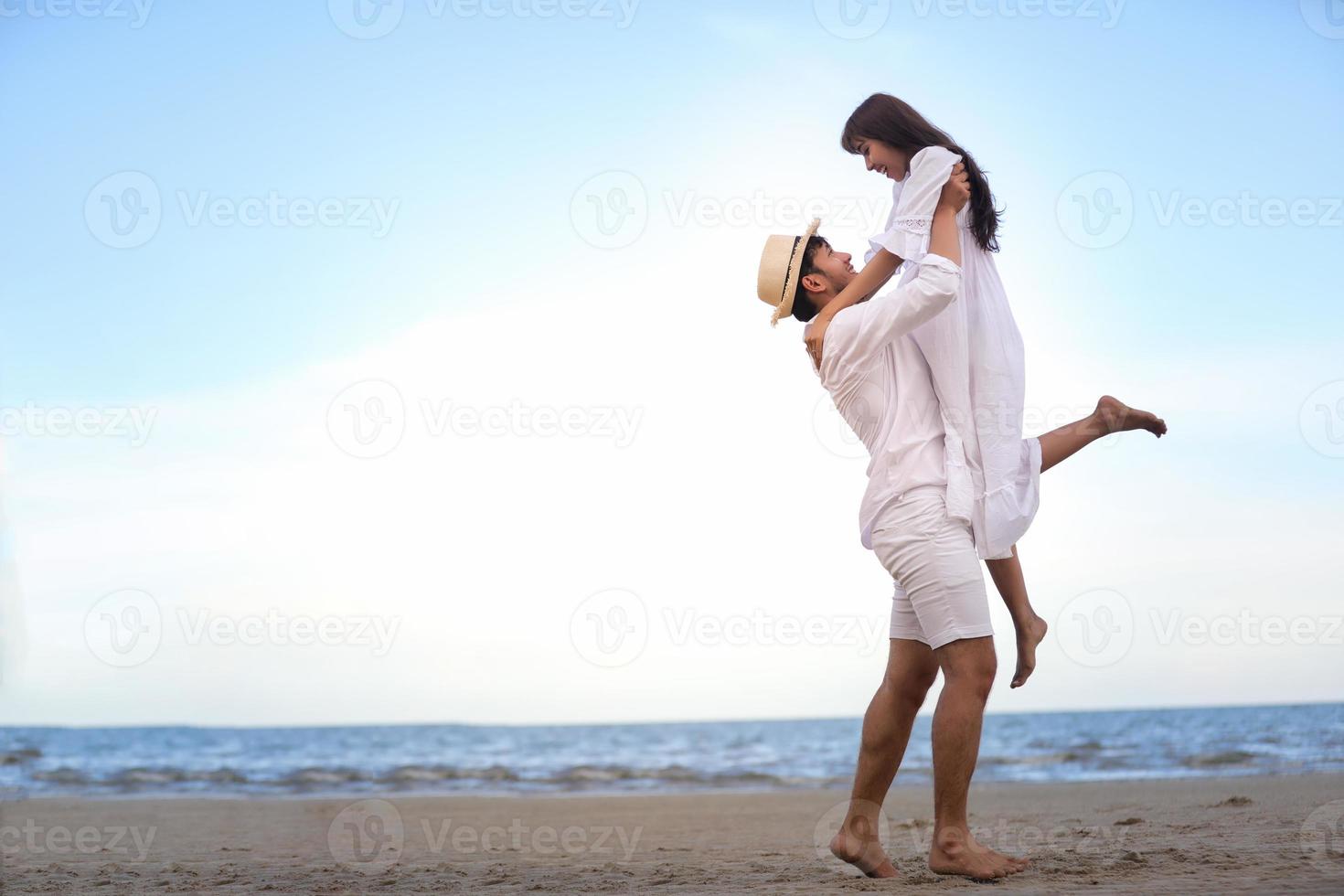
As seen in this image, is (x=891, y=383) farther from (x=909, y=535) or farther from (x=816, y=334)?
(x=909, y=535)

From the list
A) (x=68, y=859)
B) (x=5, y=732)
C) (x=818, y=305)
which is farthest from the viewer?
(x=5, y=732)

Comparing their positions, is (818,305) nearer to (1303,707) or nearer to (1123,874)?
(1123,874)

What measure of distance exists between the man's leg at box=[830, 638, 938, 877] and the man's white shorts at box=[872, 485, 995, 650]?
0.46ft

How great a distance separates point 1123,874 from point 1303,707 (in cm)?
2920

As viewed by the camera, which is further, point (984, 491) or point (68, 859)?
point (68, 859)

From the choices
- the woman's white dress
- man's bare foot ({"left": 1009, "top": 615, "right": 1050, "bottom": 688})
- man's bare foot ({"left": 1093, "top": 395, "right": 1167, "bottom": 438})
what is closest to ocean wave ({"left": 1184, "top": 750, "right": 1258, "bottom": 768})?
man's bare foot ({"left": 1009, "top": 615, "right": 1050, "bottom": 688})

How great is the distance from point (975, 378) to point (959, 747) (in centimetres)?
106

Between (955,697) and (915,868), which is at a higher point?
(955,697)

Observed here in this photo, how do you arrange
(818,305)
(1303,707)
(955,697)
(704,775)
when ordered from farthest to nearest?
1. (1303,707)
2. (704,775)
3. (818,305)
4. (955,697)

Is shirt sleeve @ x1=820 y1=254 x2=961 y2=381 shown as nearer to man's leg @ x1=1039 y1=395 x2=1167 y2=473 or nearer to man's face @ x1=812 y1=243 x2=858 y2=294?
man's face @ x1=812 y1=243 x2=858 y2=294

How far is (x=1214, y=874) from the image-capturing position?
2.92 metres

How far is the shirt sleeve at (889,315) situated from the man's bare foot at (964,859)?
1364mm

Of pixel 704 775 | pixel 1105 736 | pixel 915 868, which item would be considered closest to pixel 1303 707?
pixel 1105 736

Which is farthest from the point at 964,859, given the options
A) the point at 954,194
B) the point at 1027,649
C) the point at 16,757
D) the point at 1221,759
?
the point at 16,757
